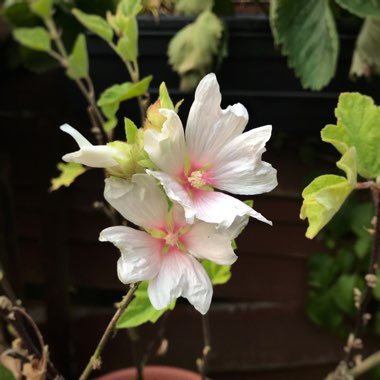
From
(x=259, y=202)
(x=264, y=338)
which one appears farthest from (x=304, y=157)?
(x=264, y=338)

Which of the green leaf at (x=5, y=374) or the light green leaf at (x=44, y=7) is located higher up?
the light green leaf at (x=44, y=7)

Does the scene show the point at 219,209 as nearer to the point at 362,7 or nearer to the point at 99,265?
the point at 362,7

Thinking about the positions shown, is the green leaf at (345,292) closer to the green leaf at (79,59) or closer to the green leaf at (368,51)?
the green leaf at (368,51)

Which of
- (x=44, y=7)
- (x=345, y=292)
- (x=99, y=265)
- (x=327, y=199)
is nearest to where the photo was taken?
(x=327, y=199)

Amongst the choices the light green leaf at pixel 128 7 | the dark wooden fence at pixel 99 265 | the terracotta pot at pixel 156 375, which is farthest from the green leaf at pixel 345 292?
the light green leaf at pixel 128 7

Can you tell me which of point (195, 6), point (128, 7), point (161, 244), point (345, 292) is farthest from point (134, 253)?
point (345, 292)

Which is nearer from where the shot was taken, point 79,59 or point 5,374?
point 5,374
